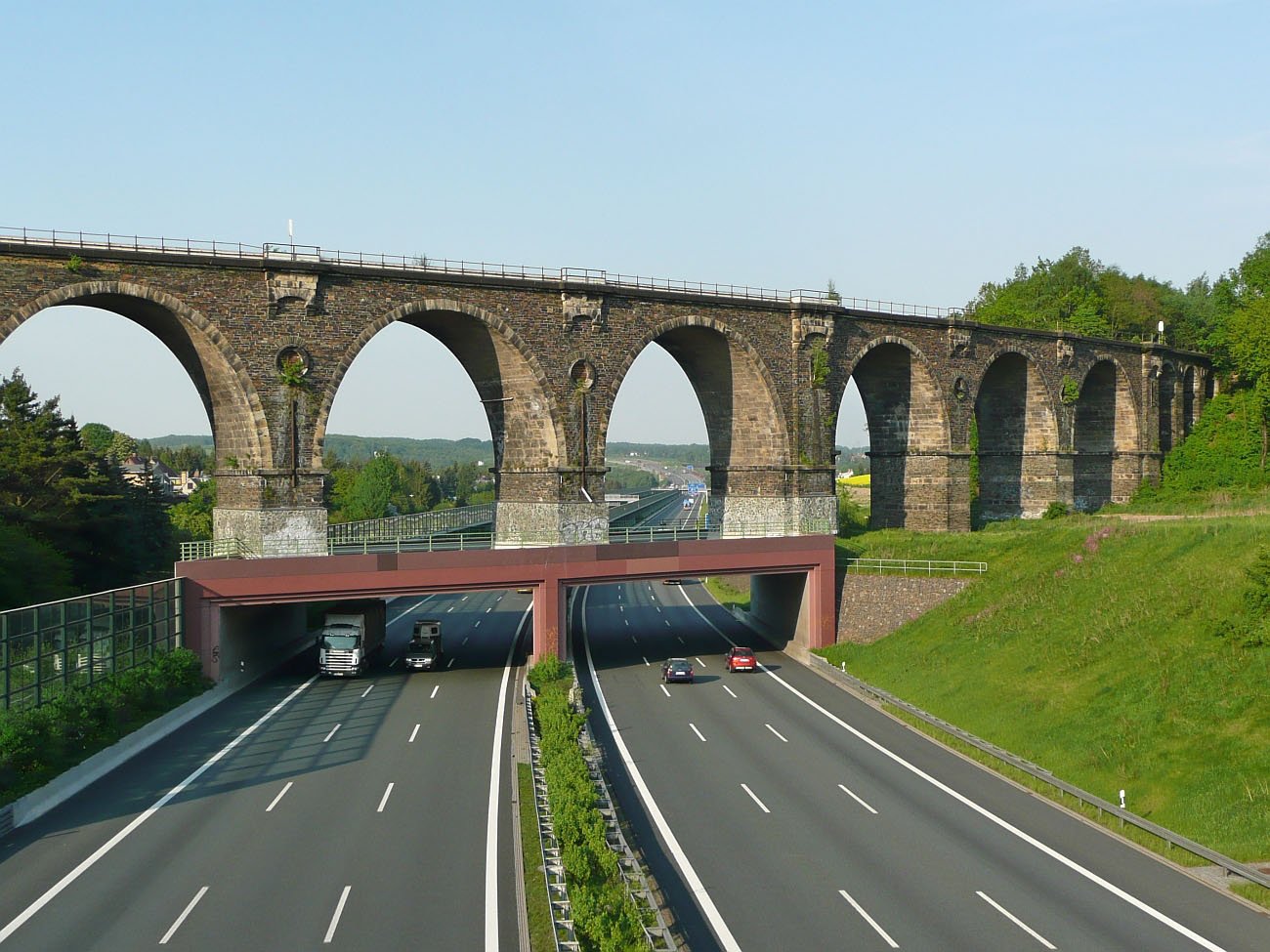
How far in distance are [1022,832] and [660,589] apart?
257ft

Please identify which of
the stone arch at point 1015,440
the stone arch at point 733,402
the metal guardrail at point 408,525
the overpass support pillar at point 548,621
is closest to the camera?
the overpass support pillar at point 548,621

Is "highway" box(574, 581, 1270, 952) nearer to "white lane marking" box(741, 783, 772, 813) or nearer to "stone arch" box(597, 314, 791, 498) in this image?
"white lane marking" box(741, 783, 772, 813)

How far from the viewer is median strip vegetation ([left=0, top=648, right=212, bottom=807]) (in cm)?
3366

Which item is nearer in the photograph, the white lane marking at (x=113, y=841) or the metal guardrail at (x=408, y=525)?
the white lane marking at (x=113, y=841)

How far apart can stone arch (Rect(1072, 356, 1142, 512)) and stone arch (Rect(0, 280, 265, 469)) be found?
71.5 metres

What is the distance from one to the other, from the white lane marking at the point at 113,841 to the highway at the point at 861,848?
1355 cm

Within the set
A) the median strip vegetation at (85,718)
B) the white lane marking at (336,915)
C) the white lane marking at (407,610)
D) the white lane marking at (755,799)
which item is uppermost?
the median strip vegetation at (85,718)

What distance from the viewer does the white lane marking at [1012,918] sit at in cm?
2481

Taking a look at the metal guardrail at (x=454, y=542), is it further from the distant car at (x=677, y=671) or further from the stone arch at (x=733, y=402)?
the distant car at (x=677, y=671)

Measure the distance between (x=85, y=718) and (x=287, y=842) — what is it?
41.7ft

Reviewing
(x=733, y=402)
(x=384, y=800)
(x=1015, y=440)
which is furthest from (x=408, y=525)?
(x=1015, y=440)

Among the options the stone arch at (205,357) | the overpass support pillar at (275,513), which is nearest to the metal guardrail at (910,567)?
the overpass support pillar at (275,513)

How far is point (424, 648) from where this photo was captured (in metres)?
56.8

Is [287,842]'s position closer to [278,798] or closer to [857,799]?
[278,798]
